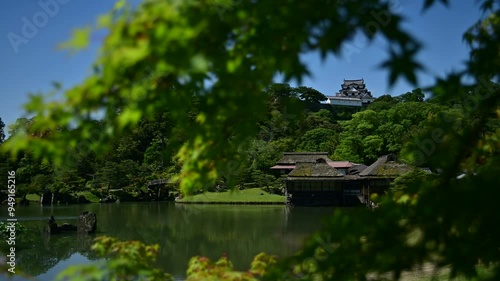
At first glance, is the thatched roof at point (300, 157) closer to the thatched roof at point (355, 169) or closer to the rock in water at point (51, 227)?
the thatched roof at point (355, 169)

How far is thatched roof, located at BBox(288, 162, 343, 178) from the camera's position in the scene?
25.4 metres

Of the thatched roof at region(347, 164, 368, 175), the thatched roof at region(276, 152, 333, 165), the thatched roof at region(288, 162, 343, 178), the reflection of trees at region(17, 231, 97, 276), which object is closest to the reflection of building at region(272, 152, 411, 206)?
the thatched roof at region(288, 162, 343, 178)

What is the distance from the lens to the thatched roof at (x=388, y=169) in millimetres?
23047

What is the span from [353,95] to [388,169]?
46.7 metres

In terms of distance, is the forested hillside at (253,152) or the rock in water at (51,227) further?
the forested hillside at (253,152)

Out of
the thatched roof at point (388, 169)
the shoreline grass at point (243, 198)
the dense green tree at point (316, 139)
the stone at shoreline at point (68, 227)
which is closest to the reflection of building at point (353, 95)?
the dense green tree at point (316, 139)

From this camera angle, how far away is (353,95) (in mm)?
68438

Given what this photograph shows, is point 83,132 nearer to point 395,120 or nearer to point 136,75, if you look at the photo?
point 136,75

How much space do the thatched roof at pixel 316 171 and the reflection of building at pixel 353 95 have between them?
37211 millimetres

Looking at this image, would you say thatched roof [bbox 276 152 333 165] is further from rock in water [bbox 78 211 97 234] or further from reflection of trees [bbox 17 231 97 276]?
reflection of trees [bbox 17 231 97 276]

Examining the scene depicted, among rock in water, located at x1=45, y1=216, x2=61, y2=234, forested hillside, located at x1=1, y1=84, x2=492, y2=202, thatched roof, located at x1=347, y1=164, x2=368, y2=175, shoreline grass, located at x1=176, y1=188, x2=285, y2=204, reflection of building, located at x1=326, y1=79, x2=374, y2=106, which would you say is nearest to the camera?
rock in water, located at x1=45, y1=216, x2=61, y2=234

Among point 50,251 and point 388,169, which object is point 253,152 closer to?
point 388,169

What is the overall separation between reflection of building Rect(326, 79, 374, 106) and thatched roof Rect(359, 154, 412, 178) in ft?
126

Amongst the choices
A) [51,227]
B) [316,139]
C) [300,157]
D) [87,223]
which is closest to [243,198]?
[300,157]
